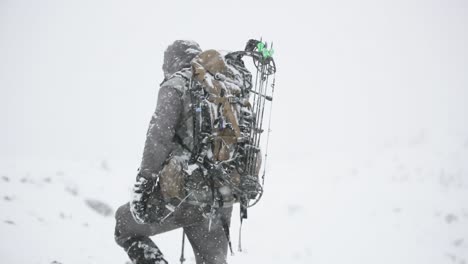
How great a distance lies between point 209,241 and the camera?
425 centimetres

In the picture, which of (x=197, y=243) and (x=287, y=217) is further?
(x=287, y=217)

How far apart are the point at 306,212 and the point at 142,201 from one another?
513 inches

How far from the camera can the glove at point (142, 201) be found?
3.93 m

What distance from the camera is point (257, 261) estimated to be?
33.8 feet

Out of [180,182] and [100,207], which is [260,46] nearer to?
[180,182]

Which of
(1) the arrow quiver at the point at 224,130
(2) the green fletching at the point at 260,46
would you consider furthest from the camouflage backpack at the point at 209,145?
(2) the green fletching at the point at 260,46

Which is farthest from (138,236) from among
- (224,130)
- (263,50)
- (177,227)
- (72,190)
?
(72,190)

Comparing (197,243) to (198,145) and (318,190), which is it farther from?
(318,190)

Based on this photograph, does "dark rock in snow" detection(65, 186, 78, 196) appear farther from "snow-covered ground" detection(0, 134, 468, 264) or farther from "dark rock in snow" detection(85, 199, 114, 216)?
"dark rock in snow" detection(85, 199, 114, 216)

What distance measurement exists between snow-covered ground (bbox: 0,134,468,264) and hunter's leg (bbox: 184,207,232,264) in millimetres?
3065

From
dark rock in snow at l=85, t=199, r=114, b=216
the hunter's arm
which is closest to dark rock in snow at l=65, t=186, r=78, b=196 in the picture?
dark rock in snow at l=85, t=199, r=114, b=216

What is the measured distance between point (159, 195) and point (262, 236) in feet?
31.7

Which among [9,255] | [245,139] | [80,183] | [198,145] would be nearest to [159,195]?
[198,145]

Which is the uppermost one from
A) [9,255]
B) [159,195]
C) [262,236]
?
[159,195]
